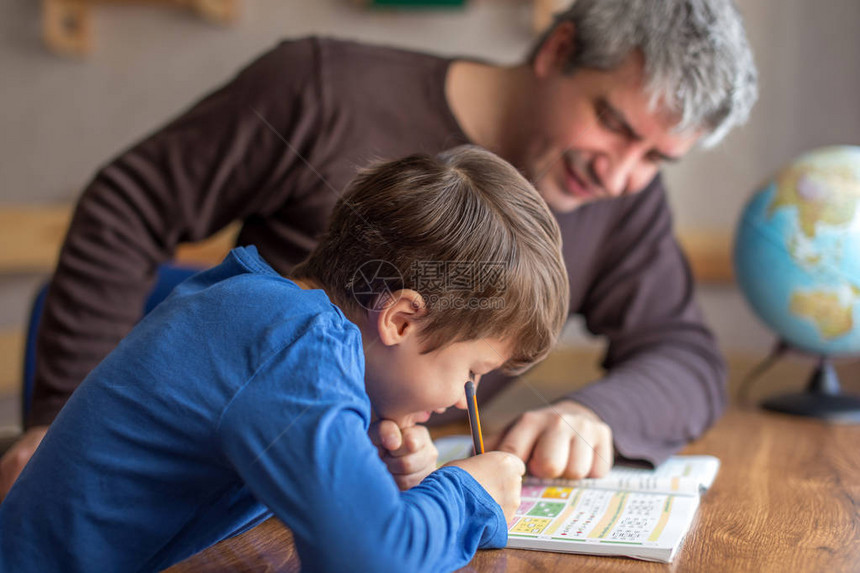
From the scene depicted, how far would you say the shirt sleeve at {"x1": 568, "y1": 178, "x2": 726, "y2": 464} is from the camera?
1.02 m

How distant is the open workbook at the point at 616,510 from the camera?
0.65 meters

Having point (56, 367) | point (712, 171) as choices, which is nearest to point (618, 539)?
point (56, 367)

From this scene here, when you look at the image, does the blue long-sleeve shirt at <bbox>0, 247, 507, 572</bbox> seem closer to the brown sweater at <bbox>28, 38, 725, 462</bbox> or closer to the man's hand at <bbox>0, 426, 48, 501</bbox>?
the man's hand at <bbox>0, 426, 48, 501</bbox>

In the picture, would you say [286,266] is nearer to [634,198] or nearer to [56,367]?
[56,367]

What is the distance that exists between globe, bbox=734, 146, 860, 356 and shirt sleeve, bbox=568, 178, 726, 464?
115 millimetres

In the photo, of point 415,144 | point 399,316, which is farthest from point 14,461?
point 415,144

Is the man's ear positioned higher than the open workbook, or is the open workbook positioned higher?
the man's ear

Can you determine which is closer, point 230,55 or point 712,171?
point 712,171

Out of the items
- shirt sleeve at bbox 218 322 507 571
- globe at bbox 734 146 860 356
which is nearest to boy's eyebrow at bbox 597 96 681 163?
globe at bbox 734 146 860 356

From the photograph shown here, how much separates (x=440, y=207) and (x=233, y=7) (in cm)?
148

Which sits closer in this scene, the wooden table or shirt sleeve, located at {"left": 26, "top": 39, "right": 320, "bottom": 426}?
the wooden table

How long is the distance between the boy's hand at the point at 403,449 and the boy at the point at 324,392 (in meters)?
0.01

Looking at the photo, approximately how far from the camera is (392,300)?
64 cm

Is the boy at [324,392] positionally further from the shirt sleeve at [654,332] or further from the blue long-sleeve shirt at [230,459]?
the shirt sleeve at [654,332]
